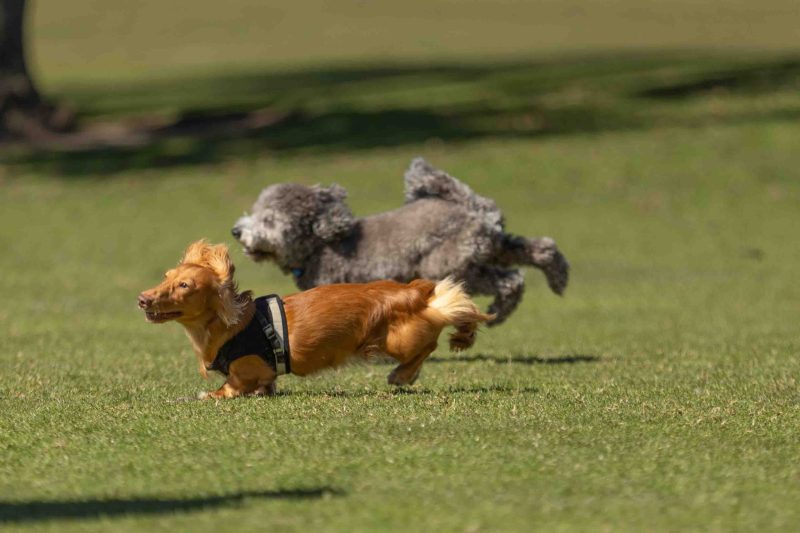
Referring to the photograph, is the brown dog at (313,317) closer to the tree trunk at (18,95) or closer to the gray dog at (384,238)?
the gray dog at (384,238)

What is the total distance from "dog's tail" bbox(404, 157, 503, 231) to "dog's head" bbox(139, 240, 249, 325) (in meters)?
3.29

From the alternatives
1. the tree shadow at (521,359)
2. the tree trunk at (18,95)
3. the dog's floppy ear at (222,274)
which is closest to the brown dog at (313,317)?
the dog's floppy ear at (222,274)

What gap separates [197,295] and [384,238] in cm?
326

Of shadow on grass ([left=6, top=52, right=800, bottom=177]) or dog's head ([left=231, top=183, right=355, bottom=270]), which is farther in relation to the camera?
shadow on grass ([left=6, top=52, right=800, bottom=177])

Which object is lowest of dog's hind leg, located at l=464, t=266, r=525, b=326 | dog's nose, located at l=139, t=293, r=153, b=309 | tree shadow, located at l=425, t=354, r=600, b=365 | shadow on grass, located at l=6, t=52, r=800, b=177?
tree shadow, located at l=425, t=354, r=600, b=365

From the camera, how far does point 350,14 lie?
5778 cm

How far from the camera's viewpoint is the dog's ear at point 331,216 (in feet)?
37.0

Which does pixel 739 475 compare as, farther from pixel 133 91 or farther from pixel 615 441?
pixel 133 91

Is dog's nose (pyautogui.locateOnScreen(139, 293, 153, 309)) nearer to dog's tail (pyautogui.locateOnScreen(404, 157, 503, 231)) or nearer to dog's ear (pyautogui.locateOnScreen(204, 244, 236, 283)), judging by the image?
dog's ear (pyautogui.locateOnScreen(204, 244, 236, 283))

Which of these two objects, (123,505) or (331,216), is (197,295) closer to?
(123,505)

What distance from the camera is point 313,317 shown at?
8625mm

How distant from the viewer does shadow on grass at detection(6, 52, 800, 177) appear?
93.9 feet

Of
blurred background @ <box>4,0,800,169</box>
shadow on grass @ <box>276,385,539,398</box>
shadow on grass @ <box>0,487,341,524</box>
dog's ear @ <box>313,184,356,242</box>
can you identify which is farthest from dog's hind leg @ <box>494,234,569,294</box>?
blurred background @ <box>4,0,800,169</box>

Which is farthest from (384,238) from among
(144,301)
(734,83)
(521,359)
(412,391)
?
(734,83)
